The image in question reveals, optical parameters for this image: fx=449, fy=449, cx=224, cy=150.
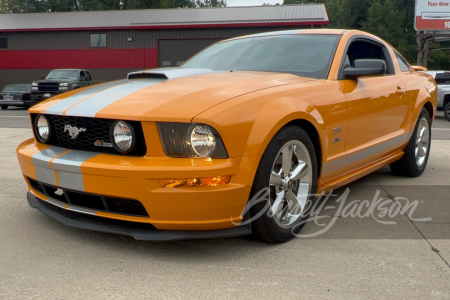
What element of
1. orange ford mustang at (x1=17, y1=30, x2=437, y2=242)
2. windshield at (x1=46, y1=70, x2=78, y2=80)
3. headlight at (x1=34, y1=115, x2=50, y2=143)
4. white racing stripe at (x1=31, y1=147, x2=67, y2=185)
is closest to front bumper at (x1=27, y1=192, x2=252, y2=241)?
orange ford mustang at (x1=17, y1=30, x2=437, y2=242)

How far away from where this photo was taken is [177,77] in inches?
123

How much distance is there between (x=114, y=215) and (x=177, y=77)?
114 cm

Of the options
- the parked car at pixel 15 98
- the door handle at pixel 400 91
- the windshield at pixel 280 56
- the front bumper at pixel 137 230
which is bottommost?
the parked car at pixel 15 98

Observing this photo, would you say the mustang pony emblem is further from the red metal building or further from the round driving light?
the red metal building

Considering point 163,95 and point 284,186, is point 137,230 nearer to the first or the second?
point 163,95

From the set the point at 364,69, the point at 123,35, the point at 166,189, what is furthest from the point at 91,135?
the point at 123,35

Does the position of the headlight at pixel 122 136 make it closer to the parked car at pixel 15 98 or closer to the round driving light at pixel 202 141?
the round driving light at pixel 202 141

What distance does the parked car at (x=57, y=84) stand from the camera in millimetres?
15789

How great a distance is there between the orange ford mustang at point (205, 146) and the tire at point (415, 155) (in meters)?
1.20

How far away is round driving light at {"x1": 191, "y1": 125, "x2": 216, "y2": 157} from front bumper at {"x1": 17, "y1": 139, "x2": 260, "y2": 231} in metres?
0.05

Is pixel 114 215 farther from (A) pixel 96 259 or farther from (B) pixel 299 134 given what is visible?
(B) pixel 299 134

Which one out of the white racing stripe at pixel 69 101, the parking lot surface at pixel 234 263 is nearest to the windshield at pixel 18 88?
the parking lot surface at pixel 234 263

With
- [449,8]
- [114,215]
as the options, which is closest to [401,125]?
[114,215]

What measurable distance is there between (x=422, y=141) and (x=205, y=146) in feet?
10.9
